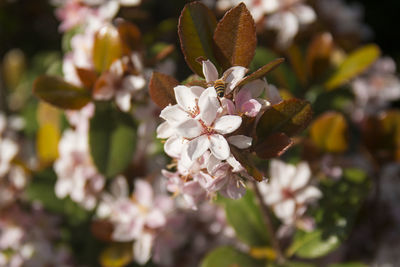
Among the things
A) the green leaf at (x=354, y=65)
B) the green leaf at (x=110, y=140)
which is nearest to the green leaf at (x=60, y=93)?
the green leaf at (x=110, y=140)

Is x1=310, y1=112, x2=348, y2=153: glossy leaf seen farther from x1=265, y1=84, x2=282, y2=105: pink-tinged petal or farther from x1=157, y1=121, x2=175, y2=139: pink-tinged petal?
x1=157, y1=121, x2=175, y2=139: pink-tinged petal

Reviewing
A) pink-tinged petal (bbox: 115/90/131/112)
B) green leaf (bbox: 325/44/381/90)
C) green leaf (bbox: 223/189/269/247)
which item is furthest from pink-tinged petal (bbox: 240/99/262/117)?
green leaf (bbox: 325/44/381/90)

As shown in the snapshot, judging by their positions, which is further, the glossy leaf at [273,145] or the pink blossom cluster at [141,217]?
the pink blossom cluster at [141,217]

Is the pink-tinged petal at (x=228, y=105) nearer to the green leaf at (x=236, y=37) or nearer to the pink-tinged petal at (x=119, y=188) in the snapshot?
the green leaf at (x=236, y=37)

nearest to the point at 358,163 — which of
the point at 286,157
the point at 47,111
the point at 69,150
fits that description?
the point at 286,157

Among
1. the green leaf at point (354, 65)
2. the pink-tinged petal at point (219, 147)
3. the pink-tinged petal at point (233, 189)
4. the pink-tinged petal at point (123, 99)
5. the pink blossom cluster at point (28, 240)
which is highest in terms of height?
the pink-tinged petal at point (219, 147)

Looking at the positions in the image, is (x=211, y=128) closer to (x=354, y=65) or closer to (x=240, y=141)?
(x=240, y=141)
